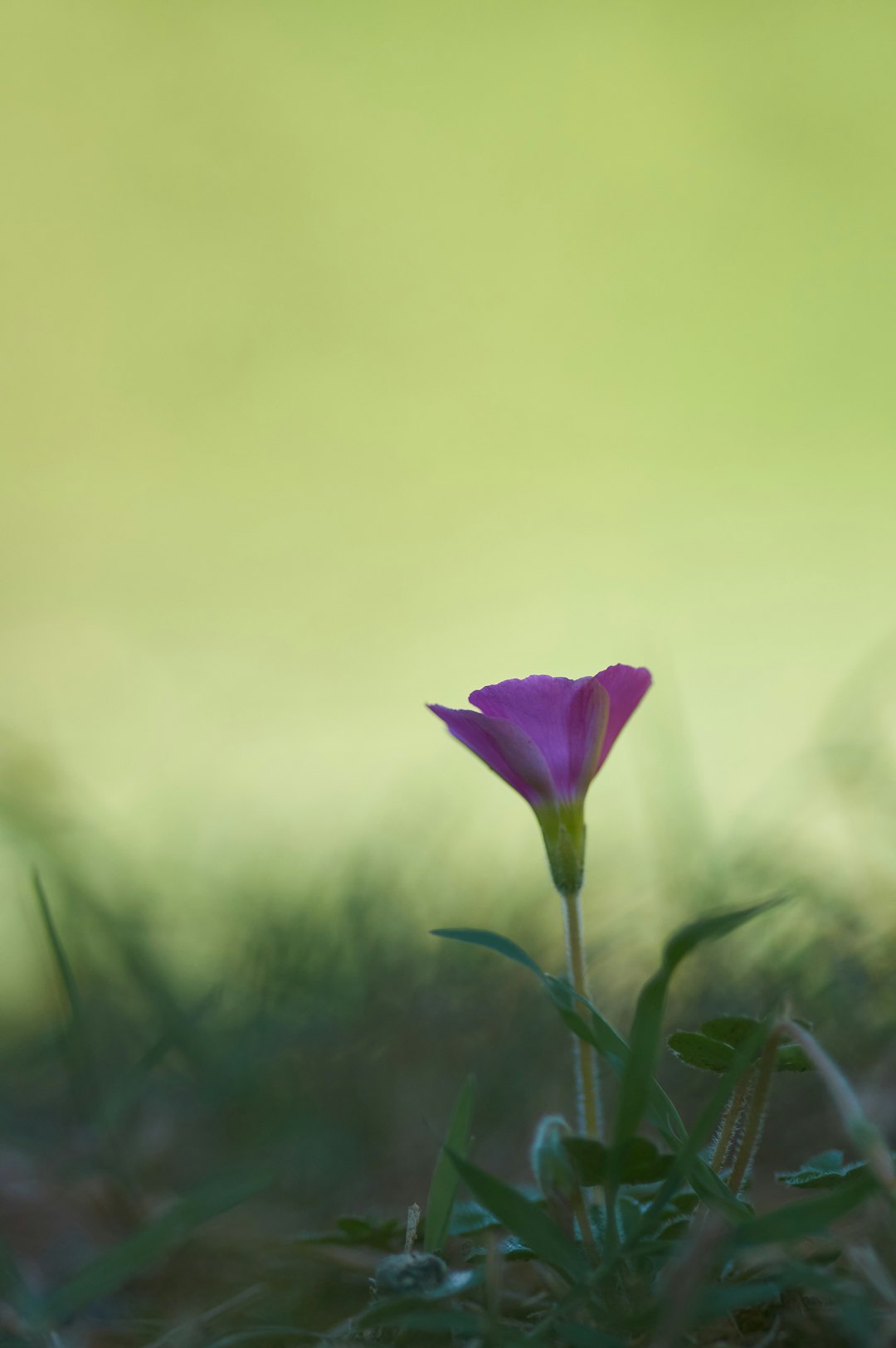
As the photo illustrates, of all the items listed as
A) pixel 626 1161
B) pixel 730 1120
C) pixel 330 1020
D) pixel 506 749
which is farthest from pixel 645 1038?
pixel 330 1020

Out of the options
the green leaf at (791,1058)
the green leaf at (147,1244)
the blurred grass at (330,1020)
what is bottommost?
the blurred grass at (330,1020)

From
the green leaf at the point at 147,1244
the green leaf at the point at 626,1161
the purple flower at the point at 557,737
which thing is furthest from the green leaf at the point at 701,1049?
the green leaf at the point at 147,1244

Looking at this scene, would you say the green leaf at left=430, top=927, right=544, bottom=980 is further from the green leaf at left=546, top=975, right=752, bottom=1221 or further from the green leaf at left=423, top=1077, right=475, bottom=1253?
the green leaf at left=423, top=1077, right=475, bottom=1253

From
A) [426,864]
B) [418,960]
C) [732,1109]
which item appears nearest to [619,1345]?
[732,1109]

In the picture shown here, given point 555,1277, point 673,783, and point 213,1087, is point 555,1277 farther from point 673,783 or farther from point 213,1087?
point 673,783

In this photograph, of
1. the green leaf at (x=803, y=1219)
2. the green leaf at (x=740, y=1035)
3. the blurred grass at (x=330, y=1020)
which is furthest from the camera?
the blurred grass at (x=330, y=1020)

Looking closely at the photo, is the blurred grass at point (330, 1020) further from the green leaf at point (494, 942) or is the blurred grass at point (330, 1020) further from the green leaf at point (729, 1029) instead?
the green leaf at point (729, 1029)

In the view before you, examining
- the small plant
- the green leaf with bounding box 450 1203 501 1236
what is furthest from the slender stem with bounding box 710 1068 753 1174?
the green leaf with bounding box 450 1203 501 1236

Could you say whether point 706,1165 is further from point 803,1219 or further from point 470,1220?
point 470,1220
